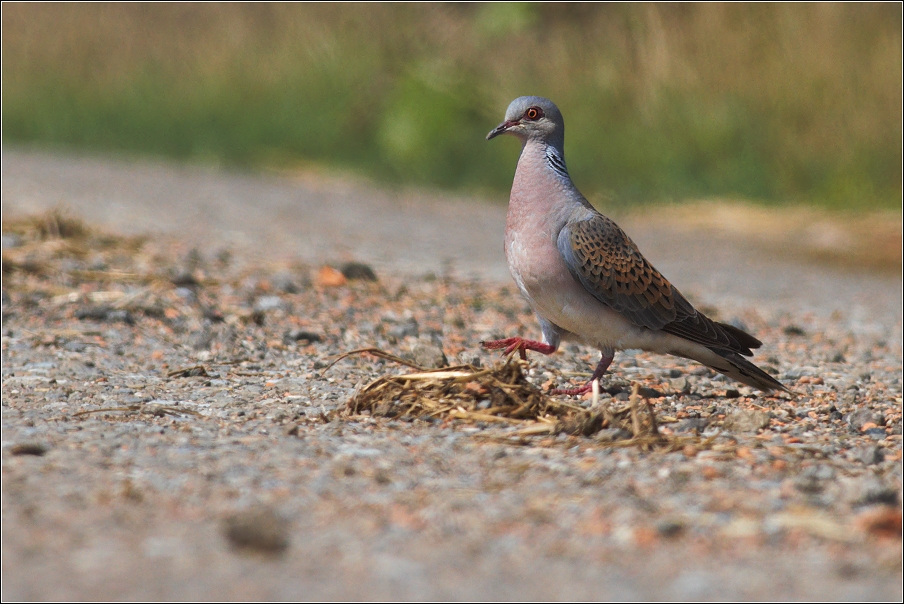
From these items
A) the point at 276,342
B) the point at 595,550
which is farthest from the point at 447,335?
the point at 595,550

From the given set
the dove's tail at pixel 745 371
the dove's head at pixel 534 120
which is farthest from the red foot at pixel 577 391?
the dove's head at pixel 534 120

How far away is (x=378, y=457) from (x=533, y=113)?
1767mm

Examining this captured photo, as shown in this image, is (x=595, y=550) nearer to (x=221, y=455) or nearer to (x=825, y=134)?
(x=221, y=455)

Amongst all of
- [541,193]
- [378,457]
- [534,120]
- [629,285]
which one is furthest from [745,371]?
[378,457]

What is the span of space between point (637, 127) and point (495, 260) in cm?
419

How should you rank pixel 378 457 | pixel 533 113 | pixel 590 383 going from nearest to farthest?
pixel 378 457, pixel 590 383, pixel 533 113

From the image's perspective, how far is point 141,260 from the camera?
6.82 metres

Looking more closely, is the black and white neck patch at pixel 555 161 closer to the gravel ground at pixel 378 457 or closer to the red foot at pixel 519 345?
the red foot at pixel 519 345

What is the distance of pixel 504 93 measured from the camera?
510 inches

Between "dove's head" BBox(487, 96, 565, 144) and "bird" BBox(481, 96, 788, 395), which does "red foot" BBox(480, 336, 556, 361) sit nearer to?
"bird" BBox(481, 96, 788, 395)

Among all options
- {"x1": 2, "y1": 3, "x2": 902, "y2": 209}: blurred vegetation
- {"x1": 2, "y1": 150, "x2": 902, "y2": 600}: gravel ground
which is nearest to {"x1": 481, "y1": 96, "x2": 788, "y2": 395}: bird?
{"x1": 2, "y1": 150, "x2": 902, "y2": 600}: gravel ground

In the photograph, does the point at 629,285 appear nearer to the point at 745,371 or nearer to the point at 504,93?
the point at 745,371

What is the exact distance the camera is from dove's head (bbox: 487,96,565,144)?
456 centimetres

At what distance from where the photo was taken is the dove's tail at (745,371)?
436 centimetres
